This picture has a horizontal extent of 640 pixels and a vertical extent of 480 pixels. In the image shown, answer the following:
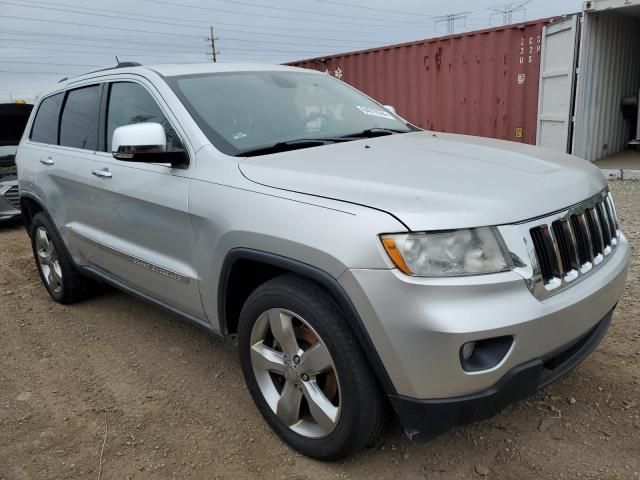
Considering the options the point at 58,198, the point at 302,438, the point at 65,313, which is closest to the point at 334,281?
the point at 302,438

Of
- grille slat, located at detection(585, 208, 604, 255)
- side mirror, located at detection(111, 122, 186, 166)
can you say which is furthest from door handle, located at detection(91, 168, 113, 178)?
grille slat, located at detection(585, 208, 604, 255)

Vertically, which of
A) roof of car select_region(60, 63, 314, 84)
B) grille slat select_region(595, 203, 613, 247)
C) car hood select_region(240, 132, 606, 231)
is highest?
roof of car select_region(60, 63, 314, 84)

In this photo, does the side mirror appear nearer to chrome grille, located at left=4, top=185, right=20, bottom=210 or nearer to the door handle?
the door handle

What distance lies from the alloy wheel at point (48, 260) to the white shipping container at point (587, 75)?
700cm

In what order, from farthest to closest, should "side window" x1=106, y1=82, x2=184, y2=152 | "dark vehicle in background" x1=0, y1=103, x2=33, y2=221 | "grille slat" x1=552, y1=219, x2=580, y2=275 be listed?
"dark vehicle in background" x1=0, y1=103, x2=33, y2=221, "side window" x1=106, y1=82, x2=184, y2=152, "grille slat" x1=552, y1=219, x2=580, y2=275

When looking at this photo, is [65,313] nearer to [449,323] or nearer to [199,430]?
[199,430]

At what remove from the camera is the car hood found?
193cm

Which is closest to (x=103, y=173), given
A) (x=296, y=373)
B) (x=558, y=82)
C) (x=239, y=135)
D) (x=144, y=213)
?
(x=144, y=213)

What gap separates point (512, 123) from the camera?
909cm

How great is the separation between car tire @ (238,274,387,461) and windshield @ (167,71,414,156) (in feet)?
2.63

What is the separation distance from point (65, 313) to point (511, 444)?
11.4 feet

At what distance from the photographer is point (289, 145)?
278 centimetres

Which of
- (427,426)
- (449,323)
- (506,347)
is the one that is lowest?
(427,426)

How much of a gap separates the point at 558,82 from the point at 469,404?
752 centimetres
